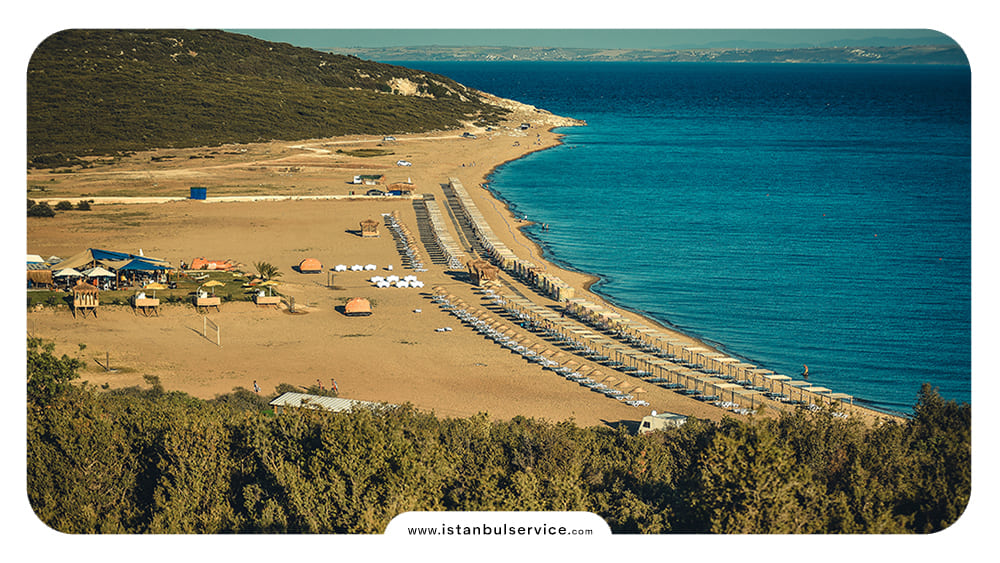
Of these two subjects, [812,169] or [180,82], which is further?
[812,169]

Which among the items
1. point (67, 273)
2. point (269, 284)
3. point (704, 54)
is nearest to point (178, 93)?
point (269, 284)

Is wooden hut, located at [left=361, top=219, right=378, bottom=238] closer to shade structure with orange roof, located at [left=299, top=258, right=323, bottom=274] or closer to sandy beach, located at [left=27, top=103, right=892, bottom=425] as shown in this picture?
sandy beach, located at [left=27, top=103, right=892, bottom=425]

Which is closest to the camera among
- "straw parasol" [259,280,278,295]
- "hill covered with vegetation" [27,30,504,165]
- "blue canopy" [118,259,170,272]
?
"hill covered with vegetation" [27,30,504,165]

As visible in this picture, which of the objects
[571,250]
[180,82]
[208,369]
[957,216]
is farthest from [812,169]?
[208,369]

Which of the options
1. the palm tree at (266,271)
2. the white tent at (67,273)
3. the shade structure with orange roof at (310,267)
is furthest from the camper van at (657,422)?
the white tent at (67,273)

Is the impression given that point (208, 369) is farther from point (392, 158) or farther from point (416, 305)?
point (392, 158)

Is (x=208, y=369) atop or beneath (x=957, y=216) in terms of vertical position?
beneath

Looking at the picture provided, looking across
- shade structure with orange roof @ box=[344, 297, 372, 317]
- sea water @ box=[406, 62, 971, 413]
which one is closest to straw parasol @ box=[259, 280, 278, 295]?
shade structure with orange roof @ box=[344, 297, 372, 317]
